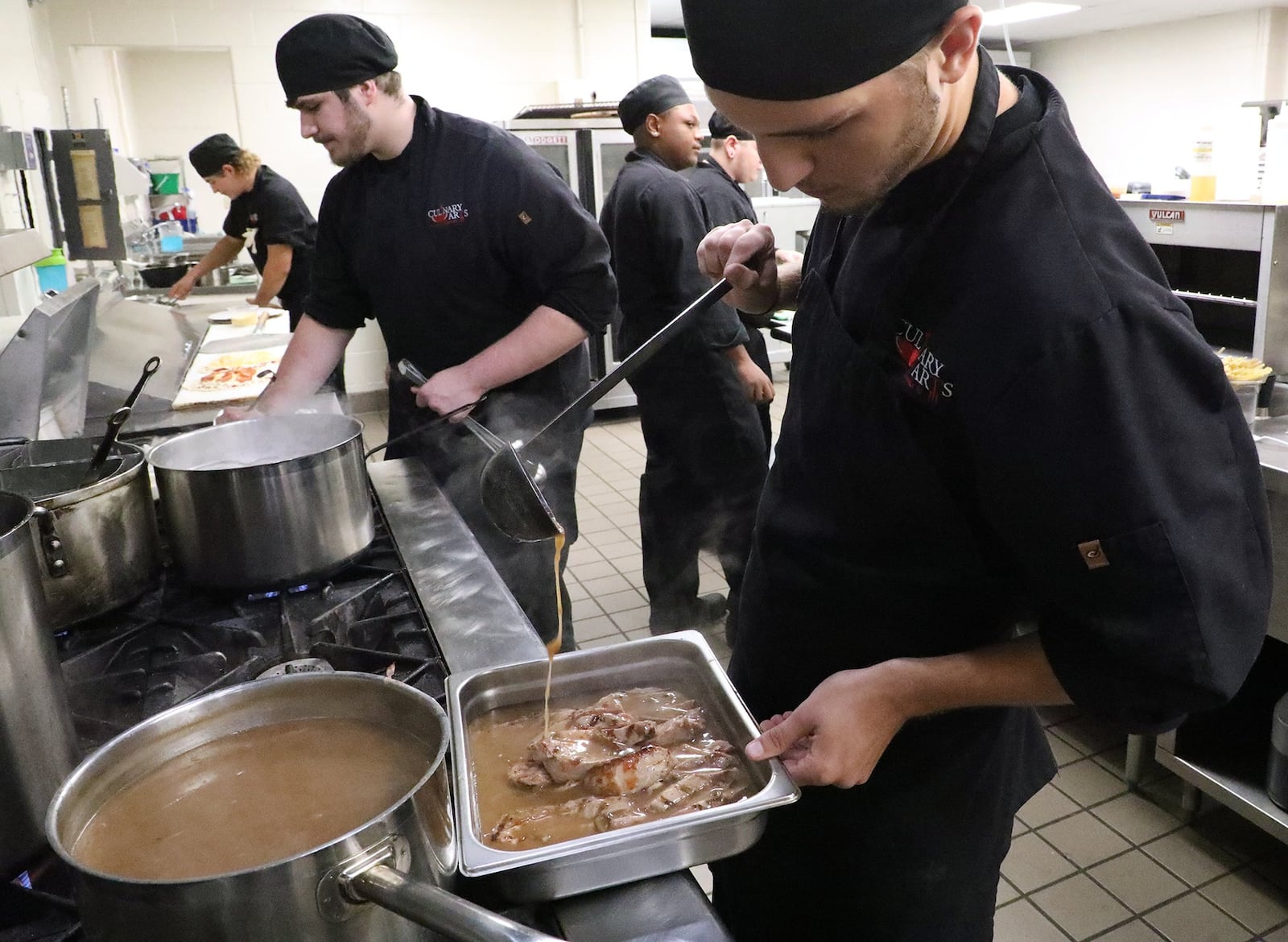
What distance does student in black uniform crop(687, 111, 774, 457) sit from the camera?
12.3 feet

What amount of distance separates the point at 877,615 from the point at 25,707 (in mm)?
948

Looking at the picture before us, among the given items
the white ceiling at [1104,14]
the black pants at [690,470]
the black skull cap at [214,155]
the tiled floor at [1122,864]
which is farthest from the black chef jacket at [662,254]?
the white ceiling at [1104,14]

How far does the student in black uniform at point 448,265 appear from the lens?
2330 mm

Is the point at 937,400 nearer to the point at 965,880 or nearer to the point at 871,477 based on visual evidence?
the point at 871,477

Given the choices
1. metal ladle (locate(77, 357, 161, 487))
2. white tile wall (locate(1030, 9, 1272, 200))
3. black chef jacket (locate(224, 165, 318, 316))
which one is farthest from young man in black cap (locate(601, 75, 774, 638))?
white tile wall (locate(1030, 9, 1272, 200))

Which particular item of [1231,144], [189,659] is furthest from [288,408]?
[1231,144]

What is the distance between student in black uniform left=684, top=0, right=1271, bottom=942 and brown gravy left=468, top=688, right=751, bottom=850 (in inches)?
3.7

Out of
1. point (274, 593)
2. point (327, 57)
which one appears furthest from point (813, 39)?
point (327, 57)

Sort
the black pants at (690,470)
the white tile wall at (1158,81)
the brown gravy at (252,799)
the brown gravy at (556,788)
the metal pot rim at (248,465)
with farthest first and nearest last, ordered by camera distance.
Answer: the white tile wall at (1158,81) → the black pants at (690,470) → the metal pot rim at (248,465) → the brown gravy at (556,788) → the brown gravy at (252,799)

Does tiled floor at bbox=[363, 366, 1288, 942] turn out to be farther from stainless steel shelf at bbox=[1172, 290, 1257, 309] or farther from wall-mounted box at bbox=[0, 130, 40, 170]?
wall-mounted box at bbox=[0, 130, 40, 170]

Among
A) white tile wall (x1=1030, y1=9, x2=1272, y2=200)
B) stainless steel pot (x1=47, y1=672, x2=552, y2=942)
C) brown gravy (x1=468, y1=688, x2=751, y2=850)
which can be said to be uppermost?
white tile wall (x1=1030, y1=9, x2=1272, y2=200)

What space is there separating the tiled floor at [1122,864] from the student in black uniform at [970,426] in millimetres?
1283

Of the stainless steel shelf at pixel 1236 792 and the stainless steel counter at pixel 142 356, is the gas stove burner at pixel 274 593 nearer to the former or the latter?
the stainless steel counter at pixel 142 356

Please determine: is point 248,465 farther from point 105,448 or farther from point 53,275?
point 53,275
